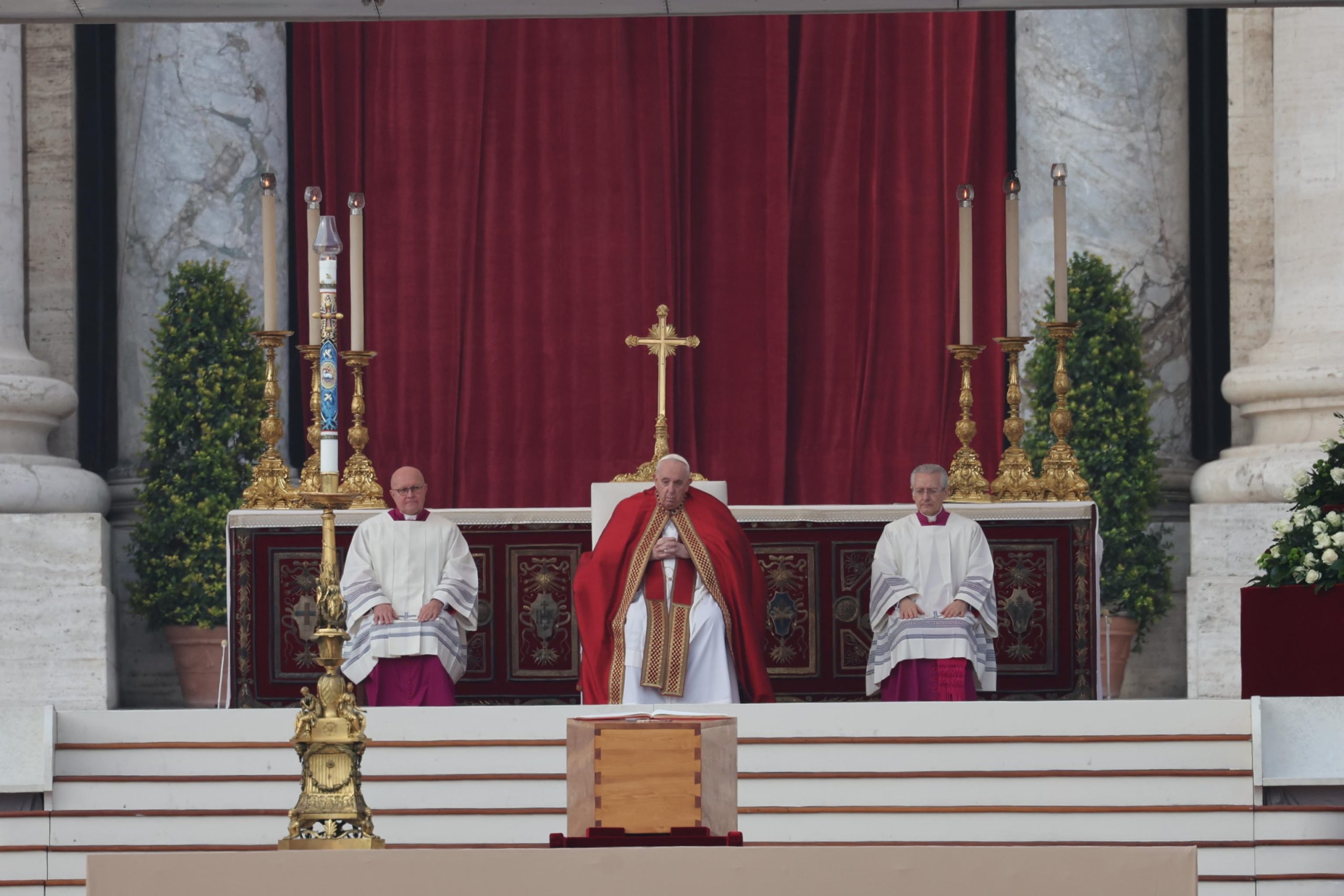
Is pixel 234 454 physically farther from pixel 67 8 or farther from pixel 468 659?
pixel 67 8

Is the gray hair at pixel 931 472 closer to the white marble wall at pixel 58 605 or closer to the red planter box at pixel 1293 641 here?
the red planter box at pixel 1293 641

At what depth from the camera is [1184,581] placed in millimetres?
11070

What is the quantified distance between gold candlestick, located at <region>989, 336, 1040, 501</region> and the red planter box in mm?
1696

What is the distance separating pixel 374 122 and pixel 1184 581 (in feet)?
16.2

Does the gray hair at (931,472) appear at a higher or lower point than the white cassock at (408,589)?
higher

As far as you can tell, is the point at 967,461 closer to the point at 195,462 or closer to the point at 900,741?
the point at 900,741

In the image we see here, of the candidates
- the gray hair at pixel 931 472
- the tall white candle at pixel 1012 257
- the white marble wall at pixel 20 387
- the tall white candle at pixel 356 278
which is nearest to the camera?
the tall white candle at pixel 356 278

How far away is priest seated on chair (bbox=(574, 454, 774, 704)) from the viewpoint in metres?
8.29

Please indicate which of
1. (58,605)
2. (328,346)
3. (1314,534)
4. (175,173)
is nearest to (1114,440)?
(1314,534)

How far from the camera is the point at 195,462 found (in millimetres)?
10688

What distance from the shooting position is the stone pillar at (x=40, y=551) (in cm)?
1002

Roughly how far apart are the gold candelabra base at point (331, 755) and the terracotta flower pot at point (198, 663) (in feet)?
21.2

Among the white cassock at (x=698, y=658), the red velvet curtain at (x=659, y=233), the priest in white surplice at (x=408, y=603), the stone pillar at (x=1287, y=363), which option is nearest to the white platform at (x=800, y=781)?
the white cassock at (x=698, y=658)

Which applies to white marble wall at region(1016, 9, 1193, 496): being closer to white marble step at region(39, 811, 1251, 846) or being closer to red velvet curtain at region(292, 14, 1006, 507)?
red velvet curtain at region(292, 14, 1006, 507)
